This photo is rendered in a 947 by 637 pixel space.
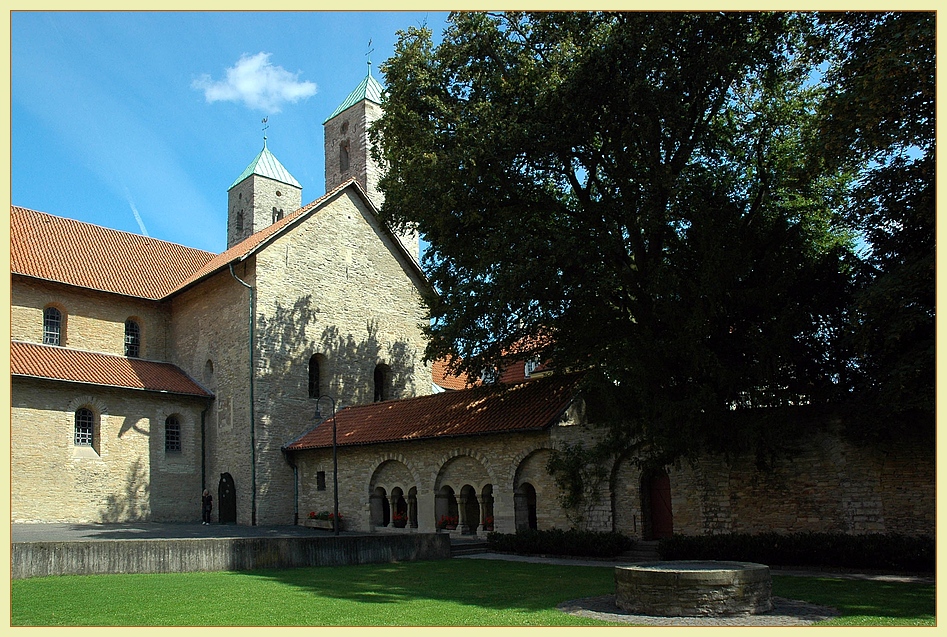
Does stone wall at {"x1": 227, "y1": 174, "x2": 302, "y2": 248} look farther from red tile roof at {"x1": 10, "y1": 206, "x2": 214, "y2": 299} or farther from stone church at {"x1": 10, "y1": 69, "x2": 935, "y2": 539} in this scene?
red tile roof at {"x1": 10, "y1": 206, "x2": 214, "y2": 299}

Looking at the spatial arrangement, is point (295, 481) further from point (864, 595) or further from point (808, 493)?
point (864, 595)

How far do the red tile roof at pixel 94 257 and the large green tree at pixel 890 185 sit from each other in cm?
2724

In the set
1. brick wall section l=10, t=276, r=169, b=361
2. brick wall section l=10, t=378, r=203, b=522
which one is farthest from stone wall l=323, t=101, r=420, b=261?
brick wall section l=10, t=378, r=203, b=522

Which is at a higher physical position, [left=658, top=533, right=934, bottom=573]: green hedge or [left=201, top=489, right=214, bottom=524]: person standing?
[left=201, top=489, right=214, bottom=524]: person standing

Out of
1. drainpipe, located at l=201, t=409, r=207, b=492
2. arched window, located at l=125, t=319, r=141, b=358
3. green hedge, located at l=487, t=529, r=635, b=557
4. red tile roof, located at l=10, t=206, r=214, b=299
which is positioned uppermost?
red tile roof, located at l=10, t=206, r=214, b=299

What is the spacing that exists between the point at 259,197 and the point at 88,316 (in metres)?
23.3

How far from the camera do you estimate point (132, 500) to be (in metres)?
29.1

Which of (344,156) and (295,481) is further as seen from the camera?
(344,156)

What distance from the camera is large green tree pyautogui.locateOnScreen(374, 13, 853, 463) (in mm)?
19828

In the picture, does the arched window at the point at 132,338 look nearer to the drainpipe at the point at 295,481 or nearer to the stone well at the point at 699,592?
the drainpipe at the point at 295,481

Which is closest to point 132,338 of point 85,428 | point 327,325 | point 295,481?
point 85,428

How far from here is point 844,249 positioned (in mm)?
21312

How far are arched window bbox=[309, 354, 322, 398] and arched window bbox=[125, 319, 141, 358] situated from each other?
7728 millimetres

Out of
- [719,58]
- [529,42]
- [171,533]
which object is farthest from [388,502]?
[719,58]
